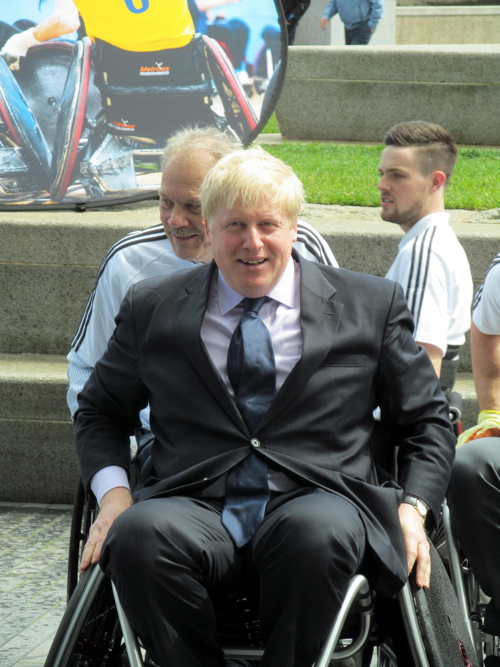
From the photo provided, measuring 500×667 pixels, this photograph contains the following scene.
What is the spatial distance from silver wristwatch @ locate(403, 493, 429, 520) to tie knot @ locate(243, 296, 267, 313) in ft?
2.08

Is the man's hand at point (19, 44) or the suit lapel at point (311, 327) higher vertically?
the man's hand at point (19, 44)

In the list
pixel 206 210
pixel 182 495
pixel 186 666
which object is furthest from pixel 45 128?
pixel 186 666

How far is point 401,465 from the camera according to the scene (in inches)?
97.7

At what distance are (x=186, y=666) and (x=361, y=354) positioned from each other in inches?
35.1

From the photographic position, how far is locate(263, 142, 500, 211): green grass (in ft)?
22.2

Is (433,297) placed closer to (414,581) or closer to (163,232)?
(163,232)

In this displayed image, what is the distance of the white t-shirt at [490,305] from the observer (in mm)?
3342

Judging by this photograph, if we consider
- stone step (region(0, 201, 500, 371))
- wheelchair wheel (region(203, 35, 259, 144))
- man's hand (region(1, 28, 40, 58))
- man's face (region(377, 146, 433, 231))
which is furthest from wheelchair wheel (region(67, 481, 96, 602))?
man's hand (region(1, 28, 40, 58))

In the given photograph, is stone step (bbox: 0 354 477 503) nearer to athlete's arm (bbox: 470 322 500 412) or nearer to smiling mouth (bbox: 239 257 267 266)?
athlete's arm (bbox: 470 322 500 412)

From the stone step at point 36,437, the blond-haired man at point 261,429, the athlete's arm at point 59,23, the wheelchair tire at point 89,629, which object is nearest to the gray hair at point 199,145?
the blond-haired man at point 261,429

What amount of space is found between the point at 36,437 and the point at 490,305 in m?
2.95

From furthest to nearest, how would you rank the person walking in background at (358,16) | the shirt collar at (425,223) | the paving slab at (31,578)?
the person walking in background at (358,16) < the shirt collar at (425,223) < the paving slab at (31,578)

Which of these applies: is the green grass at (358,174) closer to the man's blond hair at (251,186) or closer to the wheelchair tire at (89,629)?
the man's blond hair at (251,186)

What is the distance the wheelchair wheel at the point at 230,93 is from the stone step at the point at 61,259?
90cm
